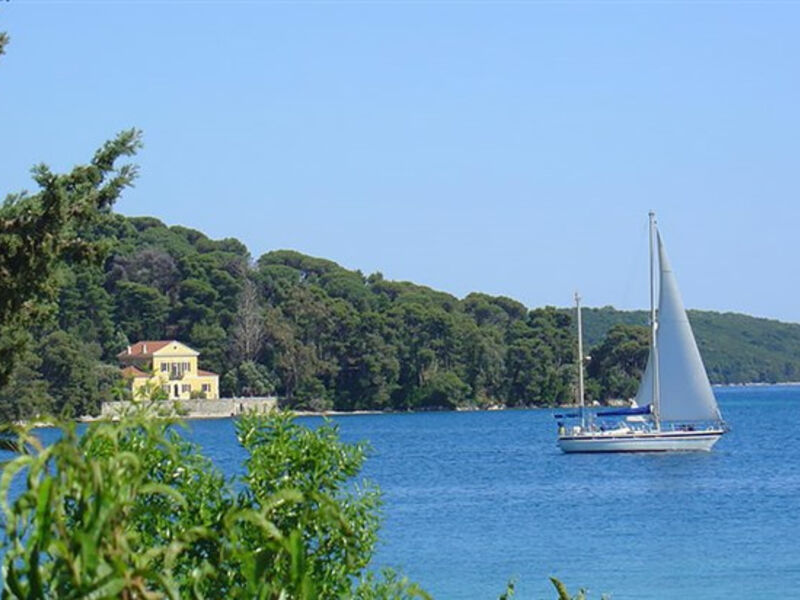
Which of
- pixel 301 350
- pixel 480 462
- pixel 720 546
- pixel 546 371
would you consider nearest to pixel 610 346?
pixel 546 371

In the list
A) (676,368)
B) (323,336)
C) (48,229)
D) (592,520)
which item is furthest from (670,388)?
(323,336)

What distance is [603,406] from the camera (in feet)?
351

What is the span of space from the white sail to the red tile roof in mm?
47957

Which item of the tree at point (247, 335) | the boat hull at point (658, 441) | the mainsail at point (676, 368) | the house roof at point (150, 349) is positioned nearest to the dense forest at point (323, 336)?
the tree at point (247, 335)

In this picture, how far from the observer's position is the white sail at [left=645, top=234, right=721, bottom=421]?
168 ft

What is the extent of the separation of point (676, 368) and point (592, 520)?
1569 cm

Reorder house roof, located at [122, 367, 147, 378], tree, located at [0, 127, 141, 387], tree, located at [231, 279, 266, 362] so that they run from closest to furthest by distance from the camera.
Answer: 1. house roof, located at [122, 367, 147, 378]
2. tree, located at [0, 127, 141, 387]
3. tree, located at [231, 279, 266, 362]

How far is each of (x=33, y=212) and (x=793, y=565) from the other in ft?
64.8

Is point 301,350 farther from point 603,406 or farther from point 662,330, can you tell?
point 662,330

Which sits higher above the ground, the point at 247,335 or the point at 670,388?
the point at 247,335

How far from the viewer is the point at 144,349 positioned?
9469cm

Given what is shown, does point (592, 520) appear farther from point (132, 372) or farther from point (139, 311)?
point (139, 311)

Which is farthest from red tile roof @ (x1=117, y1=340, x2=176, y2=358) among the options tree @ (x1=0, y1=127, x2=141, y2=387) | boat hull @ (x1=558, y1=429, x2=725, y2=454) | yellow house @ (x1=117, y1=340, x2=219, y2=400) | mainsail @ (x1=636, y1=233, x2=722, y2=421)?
tree @ (x1=0, y1=127, x2=141, y2=387)

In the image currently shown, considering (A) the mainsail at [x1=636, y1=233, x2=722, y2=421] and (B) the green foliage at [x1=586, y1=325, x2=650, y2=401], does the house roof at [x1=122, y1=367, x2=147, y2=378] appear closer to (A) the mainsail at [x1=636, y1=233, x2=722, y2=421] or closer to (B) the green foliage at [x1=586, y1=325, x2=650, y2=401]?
(A) the mainsail at [x1=636, y1=233, x2=722, y2=421]
